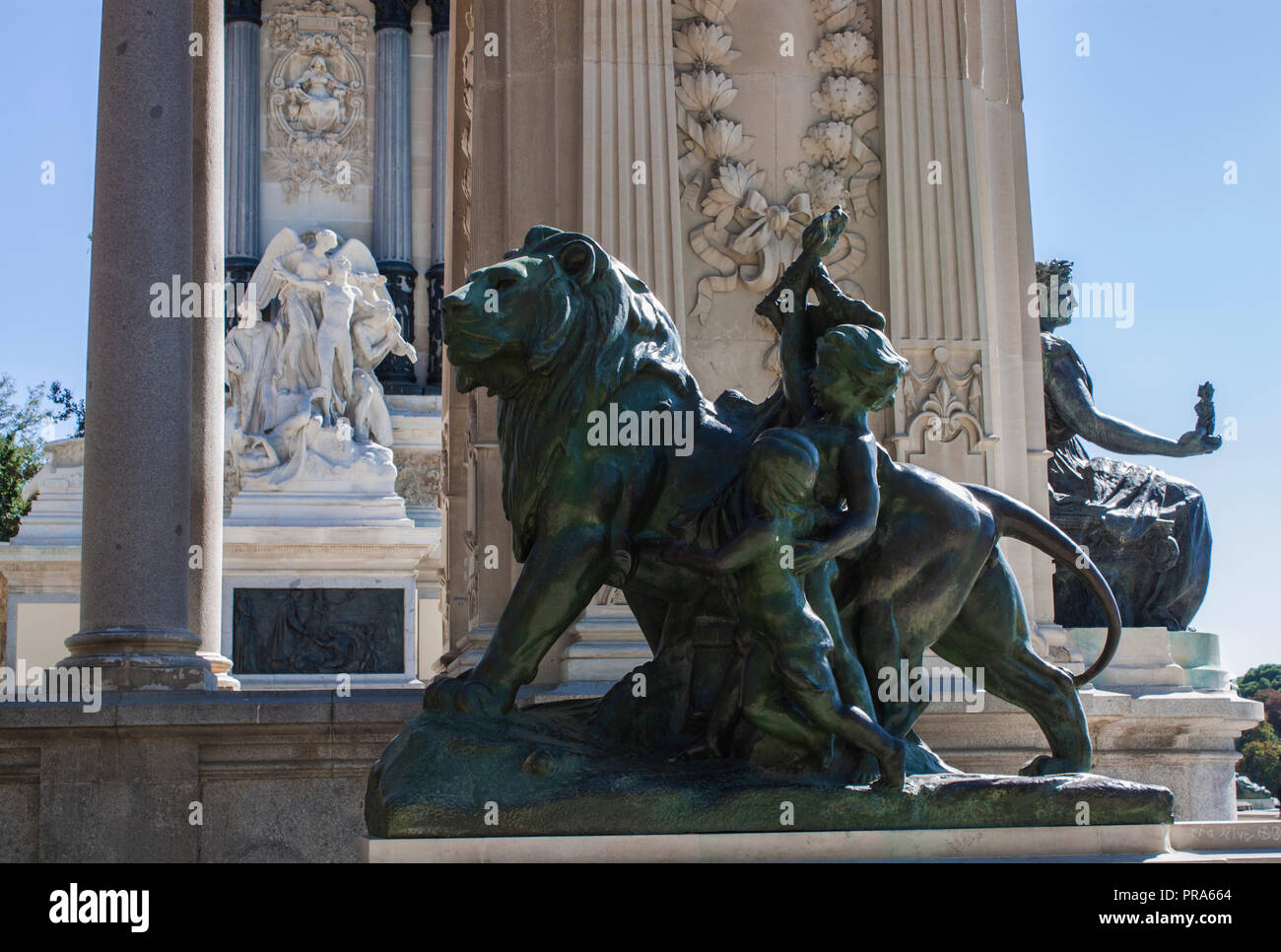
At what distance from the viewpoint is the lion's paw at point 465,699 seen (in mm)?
7297

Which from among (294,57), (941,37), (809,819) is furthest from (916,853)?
(294,57)

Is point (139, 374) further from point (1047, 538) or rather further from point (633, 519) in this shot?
point (1047, 538)

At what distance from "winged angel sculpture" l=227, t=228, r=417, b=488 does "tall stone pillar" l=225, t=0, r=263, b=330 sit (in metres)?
4.85

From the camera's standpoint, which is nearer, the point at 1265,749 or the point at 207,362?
the point at 207,362

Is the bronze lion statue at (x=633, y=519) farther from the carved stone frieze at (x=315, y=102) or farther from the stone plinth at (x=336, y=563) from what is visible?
the carved stone frieze at (x=315, y=102)

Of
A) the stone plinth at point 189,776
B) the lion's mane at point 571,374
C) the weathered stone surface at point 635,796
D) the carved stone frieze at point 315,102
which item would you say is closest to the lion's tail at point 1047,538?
the weathered stone surface at point 635,796

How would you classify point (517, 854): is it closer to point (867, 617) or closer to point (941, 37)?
point (867, 617)

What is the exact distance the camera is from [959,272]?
1251cm

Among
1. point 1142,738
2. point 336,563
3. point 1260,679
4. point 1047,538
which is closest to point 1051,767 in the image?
point 1047,538

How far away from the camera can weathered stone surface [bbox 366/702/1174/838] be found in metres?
6.66

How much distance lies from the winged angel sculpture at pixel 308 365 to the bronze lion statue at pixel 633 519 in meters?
19.9

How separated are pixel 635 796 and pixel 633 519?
4.75 ft

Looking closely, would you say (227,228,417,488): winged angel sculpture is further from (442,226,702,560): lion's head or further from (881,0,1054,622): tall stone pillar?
(442,226,702,560): lion's head
